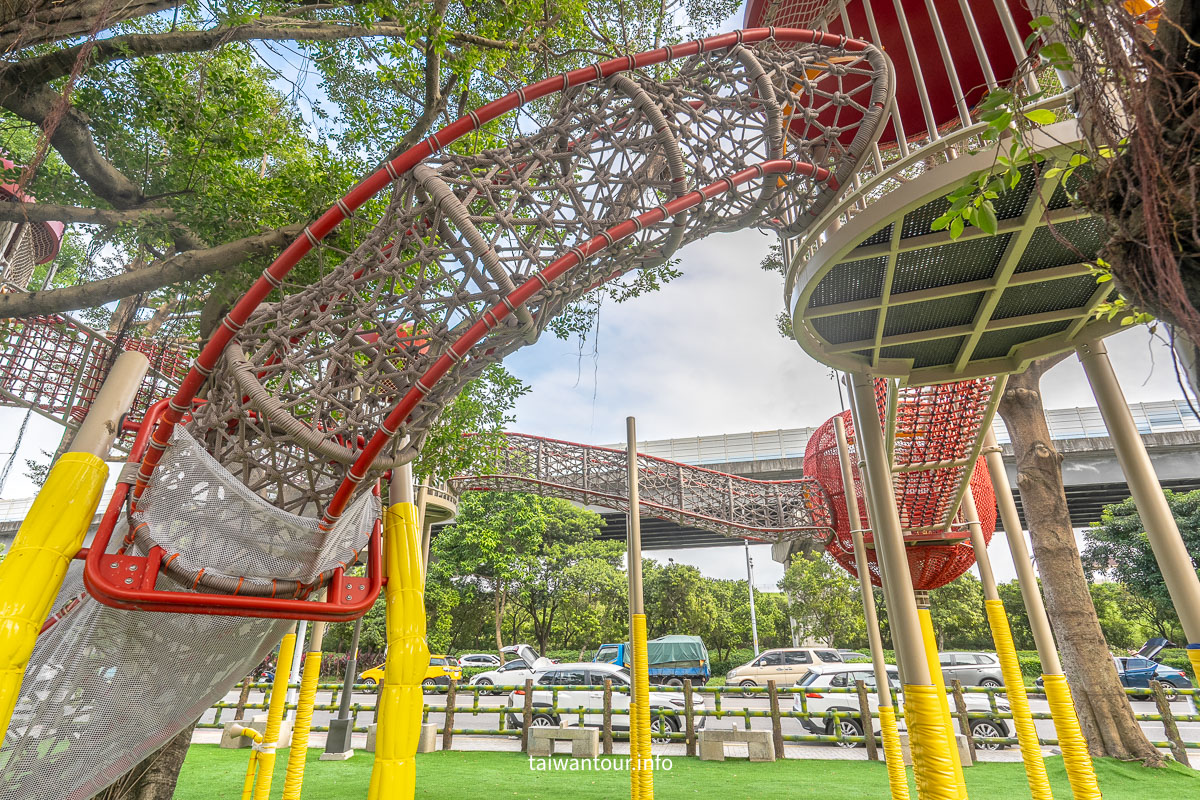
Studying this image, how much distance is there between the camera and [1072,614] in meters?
8.29

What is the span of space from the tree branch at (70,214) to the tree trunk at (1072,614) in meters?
10.8

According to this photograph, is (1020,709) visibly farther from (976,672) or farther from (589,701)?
(976,672)

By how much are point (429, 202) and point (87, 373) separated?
755cm

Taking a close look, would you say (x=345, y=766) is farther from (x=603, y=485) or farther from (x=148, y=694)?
(x=603, y=485)

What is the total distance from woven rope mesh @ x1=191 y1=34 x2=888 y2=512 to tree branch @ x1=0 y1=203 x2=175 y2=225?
246cm

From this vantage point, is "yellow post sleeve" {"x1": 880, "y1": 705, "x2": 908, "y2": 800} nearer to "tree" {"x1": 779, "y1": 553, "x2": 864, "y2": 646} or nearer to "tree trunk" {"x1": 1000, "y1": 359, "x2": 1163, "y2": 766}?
"tree trunk" {"x1": 1000, "y1": 359, "x2": 1163, "y2": 766}

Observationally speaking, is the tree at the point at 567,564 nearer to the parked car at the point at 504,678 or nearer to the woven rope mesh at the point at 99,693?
the parked car at the point at 504,678

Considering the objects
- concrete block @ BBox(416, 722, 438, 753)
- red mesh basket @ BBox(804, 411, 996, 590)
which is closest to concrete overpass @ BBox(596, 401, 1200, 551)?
red mesh basket @ BBox(804, 411, 996, 590)

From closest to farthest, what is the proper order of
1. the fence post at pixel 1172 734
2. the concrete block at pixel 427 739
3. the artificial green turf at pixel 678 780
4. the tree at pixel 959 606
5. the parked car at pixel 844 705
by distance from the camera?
the artificial green turf at pixel 678 780, the fence post at pixel 1172 734, the concrete block at pixel 427 739, the parked car at pixel 844 705, the tree at pixel 959 606

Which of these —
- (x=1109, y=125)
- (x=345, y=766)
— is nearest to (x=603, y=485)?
(x=345, y=766)

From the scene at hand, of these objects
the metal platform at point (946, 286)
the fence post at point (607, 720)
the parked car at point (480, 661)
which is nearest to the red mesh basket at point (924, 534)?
the metal platform at point (946, 286)

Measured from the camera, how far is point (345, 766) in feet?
30.6

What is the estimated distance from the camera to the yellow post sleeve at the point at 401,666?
344 cm

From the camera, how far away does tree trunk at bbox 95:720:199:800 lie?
182 inches
